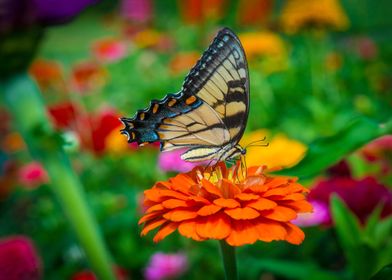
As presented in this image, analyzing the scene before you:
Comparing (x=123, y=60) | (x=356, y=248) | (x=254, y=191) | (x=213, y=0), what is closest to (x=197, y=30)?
(x=213, y=0)

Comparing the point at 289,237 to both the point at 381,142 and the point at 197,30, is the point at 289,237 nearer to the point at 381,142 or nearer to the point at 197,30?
the point at 381,142

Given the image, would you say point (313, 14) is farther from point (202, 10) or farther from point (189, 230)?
point (202, 10)

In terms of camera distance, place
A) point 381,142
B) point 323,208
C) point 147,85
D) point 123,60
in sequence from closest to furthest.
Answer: point 323,208 → point 381,142 → point 147,85 → point 123,60

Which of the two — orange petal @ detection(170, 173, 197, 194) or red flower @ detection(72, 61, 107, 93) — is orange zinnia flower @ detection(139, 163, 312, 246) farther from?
red flower @ detection(72, 61, 107, 93)

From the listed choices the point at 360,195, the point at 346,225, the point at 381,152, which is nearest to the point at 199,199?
the point at 346,225

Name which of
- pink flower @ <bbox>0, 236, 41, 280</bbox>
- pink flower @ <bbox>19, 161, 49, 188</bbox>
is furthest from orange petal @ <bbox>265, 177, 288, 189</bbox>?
pink flower @ <bbox>19, 161, 49, 188</bbox>
